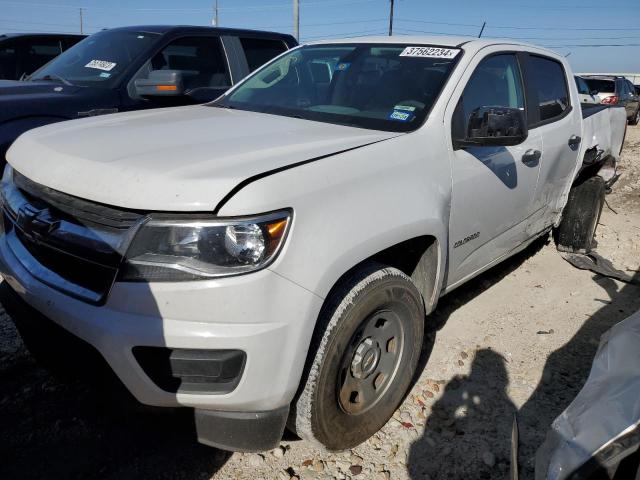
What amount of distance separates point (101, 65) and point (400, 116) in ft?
11.0

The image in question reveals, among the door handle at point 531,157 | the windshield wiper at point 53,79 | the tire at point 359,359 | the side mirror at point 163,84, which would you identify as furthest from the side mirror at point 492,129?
the windshield wiper at point 53,79

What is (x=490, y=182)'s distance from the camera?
2.92 m

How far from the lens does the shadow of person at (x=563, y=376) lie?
2588 mm

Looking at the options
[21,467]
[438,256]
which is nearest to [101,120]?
[21,467]

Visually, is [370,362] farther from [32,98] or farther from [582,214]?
[32,98]

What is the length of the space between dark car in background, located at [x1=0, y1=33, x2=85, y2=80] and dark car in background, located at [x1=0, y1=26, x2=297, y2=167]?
7.52 ft

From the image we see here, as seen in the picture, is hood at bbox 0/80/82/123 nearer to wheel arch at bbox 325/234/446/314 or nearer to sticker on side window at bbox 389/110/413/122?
sticker on side window at bbox 389/110/413/122

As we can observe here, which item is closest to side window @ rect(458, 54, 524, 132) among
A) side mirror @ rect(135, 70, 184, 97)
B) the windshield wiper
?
side mirror @ rect(135, 70, 184, 97)

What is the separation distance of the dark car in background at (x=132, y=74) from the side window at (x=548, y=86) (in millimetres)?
2624

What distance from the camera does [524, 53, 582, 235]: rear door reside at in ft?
11.8

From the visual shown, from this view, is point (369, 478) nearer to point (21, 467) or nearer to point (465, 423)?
point (465, 423)

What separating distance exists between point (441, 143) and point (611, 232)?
422 cm

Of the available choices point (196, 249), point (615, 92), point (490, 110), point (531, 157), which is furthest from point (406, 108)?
point (615, 92)

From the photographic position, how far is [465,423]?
2.67 metres
